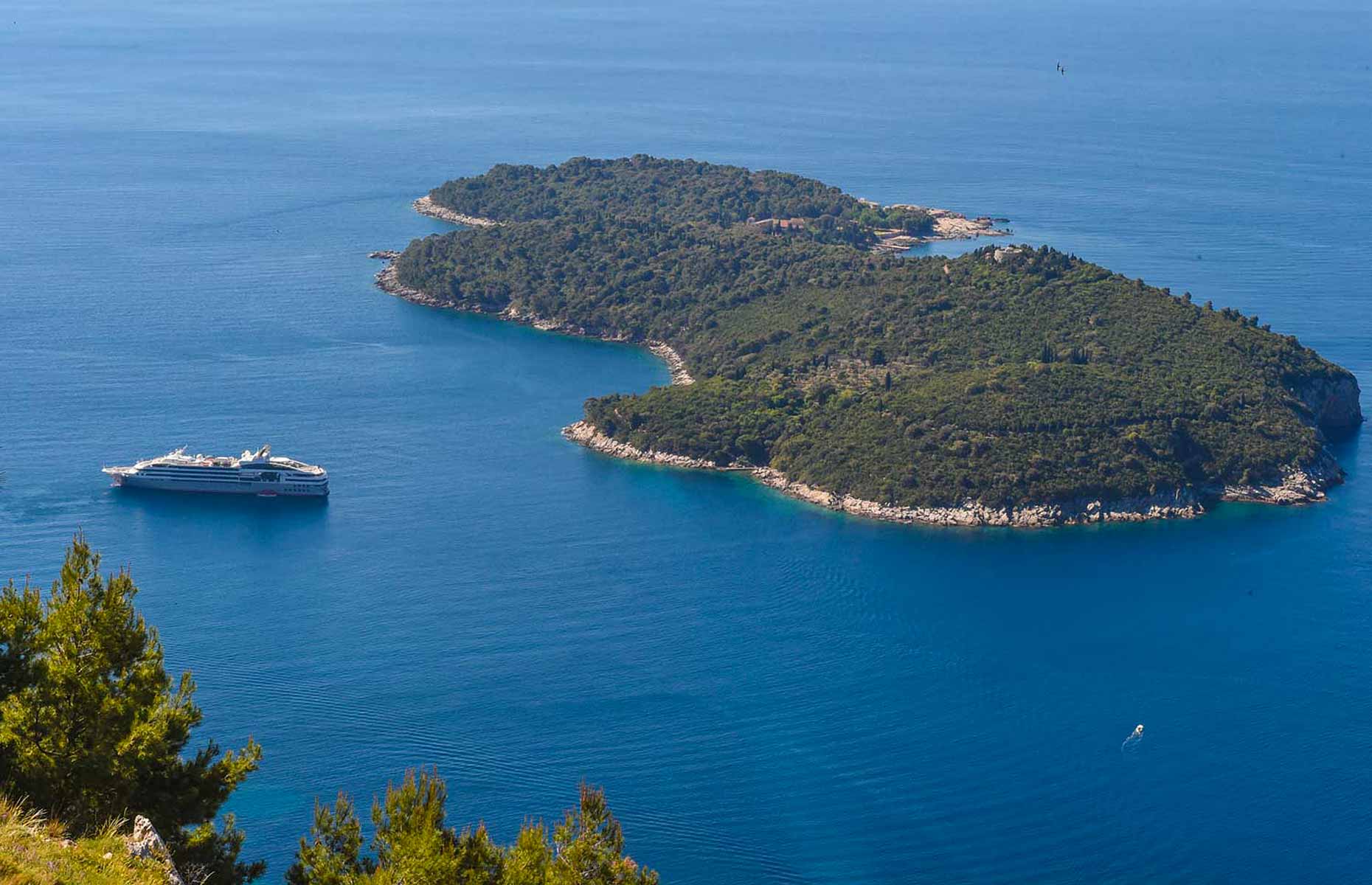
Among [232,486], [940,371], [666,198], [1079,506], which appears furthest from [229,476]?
[666,198]

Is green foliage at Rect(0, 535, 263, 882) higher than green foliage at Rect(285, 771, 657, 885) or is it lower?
higher

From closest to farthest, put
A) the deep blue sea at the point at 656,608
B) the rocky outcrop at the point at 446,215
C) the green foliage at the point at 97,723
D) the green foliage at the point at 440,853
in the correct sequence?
the green foliage at the point at 97,723
the green foliage at the point at 440,853
the deep blue sea at the point at 656,608
the rocky outcrop at the point at 446,215

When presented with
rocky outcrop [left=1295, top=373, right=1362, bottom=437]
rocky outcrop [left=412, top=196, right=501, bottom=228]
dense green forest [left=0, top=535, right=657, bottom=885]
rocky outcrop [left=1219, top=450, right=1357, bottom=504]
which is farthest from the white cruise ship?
rocky outcrop [left=412, top=196, right=501, bottom=228]

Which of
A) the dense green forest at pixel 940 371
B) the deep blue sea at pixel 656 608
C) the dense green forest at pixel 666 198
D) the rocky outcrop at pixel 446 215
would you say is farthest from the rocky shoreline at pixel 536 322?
the dense green forest at pixel 666 198

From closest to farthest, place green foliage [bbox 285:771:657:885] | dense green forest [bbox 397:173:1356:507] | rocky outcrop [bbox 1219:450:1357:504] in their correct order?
green foliage [bbox 285:771:657:885], rocky outcrop [bbox 1219:450:1357:504], dense green forest [bbox 397:173:1356:507]

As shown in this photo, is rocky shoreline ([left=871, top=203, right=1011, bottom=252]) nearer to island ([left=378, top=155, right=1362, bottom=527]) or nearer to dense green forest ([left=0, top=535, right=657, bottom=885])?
island ([left=378, top=155, right=1362, bottom=527])

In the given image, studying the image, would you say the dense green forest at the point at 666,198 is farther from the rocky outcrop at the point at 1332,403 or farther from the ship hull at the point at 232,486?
the ship hull at the point at 232,486
